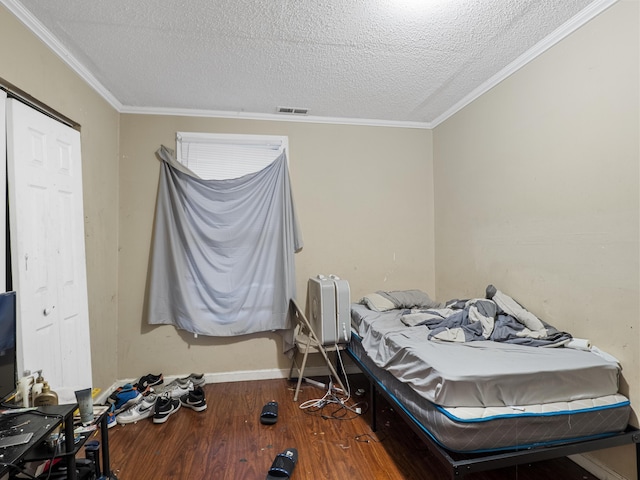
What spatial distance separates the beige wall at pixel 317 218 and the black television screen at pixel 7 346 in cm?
173

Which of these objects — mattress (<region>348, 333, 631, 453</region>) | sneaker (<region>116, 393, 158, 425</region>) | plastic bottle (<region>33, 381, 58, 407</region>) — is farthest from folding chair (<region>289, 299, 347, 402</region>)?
plastic bottle (<region>33, 381, 58, 407</region>)

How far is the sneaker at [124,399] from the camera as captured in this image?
106 inches

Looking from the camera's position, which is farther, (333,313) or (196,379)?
(196,379)

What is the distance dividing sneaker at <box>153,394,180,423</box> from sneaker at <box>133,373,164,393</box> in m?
0.29

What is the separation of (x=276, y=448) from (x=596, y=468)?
6.05ft

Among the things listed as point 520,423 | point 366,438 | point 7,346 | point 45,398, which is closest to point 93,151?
point 7,346

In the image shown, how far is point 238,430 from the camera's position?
2.44m

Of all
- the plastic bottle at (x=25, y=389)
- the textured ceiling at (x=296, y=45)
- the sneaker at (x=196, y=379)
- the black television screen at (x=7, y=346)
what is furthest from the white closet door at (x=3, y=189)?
the sneaker at (x=196, y=379)

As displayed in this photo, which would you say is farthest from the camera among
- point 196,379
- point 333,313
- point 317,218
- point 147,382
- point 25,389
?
point 317,218

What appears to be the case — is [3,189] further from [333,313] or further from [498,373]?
[498,373]

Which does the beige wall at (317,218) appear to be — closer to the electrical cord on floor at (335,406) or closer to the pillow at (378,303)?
the pillow at (378,303)

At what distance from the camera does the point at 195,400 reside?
277cm

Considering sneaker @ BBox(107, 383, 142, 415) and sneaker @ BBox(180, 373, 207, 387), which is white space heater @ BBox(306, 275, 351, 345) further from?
sneaker @ BBox(107, 383, 142, 415)

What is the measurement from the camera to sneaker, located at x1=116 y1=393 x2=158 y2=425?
256cm
